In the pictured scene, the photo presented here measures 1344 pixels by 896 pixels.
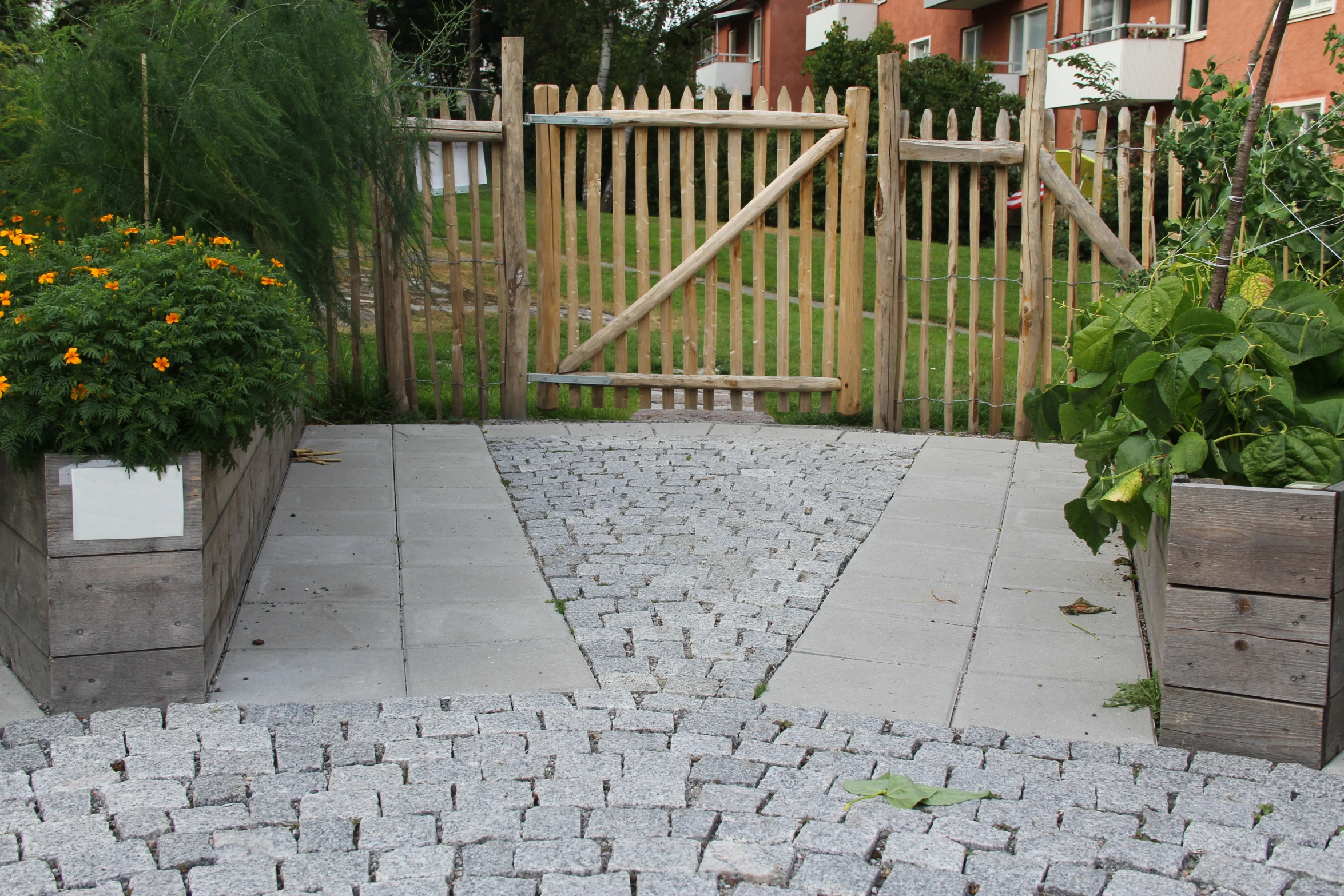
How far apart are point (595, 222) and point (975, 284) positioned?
222cm

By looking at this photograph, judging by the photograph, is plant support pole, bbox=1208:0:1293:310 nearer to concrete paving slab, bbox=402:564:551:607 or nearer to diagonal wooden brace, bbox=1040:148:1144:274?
concrete paving slab, bbox=402:564:551:607

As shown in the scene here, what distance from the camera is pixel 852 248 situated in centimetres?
672

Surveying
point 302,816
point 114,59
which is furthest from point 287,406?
point 114,59

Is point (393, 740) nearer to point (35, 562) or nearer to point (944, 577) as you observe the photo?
point (35, 562)

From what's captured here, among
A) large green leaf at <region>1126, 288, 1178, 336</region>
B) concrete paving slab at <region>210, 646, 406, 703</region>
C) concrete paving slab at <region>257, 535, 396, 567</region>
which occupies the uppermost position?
large green leaf at <region>1126, 288, 1178, 336</region>

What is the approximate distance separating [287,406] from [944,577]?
2438mm

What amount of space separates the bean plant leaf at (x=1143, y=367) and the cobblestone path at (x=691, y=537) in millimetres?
1337

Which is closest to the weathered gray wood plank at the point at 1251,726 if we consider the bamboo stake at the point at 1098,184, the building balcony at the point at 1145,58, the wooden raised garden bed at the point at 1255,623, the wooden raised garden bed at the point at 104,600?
the wooden raised garden bed at the point at 1255,623

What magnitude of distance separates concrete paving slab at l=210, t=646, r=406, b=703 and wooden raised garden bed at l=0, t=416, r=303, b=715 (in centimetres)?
12

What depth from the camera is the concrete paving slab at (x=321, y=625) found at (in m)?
3.60

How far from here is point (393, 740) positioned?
2.96 m

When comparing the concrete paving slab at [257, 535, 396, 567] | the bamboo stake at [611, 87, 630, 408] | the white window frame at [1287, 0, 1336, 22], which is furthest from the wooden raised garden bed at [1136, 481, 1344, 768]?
the white window frame at [1287, 0, 1336, 22]

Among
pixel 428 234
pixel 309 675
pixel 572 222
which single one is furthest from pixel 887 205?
pixel 309 675

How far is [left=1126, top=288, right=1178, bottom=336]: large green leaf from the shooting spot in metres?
3.27
